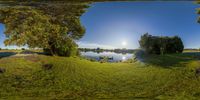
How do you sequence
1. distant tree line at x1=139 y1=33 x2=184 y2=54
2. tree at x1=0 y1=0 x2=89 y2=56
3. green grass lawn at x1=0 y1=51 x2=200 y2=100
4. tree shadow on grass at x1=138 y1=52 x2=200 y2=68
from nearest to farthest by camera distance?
distant tree line at x1=139 y1=33 x2=184 y2=54 < tree shadow on grass at x1=138 y1=52 x2=200 y2=68 < green grass lawn at x1=0 y1=51 x2=200 y2=100 < tree at x1=0 y1=0 x2=89 y2=56

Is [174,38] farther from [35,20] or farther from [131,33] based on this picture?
[35,20]

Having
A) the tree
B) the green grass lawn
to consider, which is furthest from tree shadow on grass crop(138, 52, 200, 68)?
the tree

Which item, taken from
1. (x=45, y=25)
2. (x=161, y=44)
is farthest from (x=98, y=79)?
(x=45, y=25)

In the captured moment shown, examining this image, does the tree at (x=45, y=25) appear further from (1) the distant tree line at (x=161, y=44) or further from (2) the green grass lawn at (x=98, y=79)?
(1) the distant tree line at (x=161, y=44)

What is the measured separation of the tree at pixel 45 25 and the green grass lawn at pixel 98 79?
0.37m

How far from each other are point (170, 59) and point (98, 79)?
1948 mm

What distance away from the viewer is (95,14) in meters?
10.3

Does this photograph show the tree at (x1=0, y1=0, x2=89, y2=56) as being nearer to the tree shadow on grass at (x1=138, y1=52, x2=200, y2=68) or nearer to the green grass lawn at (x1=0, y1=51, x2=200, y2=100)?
the green grass lawn at (x1=0, y1=51, x2=200, y2=100)

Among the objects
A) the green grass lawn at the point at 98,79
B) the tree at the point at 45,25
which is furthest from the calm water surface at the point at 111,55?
the tree at the point at 45,25

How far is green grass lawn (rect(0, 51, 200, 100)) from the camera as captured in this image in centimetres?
989

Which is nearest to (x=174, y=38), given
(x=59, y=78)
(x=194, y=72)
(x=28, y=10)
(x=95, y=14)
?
(x=194, y=72)

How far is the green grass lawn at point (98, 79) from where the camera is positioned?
989 centimetres

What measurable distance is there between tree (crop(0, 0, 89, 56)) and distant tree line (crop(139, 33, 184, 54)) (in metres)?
1.67

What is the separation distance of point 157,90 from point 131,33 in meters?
1.59
